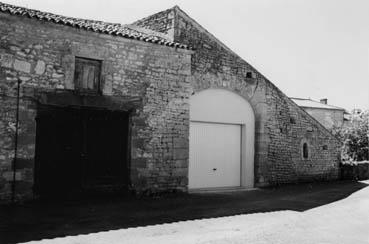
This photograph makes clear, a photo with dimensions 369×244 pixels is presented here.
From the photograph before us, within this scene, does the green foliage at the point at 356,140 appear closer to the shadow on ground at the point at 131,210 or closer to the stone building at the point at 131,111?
the stone building at the point at 131,111

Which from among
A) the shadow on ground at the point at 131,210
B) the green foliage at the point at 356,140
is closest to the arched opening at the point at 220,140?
the shadow on ground at the point at 131,210

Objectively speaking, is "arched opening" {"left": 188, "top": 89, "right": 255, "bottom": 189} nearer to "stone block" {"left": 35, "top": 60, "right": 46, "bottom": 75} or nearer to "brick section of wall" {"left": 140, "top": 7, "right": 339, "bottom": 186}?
"brick section of wall" {"left": 140, "top": 7, "right": 339, "bottom": 186}

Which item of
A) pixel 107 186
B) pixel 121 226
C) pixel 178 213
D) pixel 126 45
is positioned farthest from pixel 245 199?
pixel 126 45

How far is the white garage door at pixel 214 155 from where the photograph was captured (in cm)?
1214

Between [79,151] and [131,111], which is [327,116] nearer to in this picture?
[131,111]

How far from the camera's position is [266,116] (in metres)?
13.7

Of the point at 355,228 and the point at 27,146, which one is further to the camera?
the point at 27,146

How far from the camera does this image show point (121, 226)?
Answer: 7.02 metres

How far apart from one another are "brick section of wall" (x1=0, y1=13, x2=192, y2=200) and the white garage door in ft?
2.43

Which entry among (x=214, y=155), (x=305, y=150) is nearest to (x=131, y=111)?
(x=214, y=155)

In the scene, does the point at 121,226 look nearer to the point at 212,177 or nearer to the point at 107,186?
the point at 107,186

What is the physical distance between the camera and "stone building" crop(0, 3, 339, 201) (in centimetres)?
912

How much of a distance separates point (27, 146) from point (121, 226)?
3.56 metres

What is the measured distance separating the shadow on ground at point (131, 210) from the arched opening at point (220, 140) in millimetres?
1054
